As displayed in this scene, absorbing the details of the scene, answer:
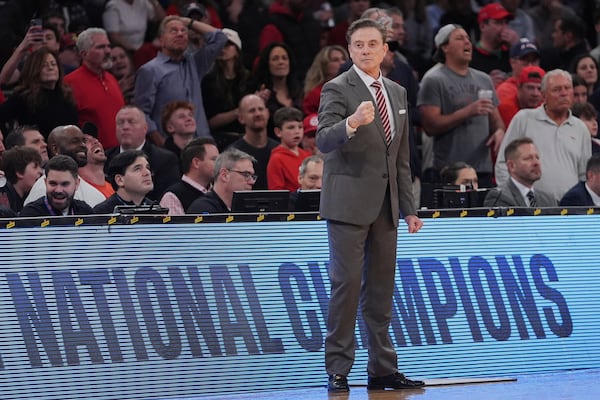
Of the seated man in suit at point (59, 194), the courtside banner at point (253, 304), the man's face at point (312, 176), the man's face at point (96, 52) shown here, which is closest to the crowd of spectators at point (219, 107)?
the man's face at point (96, 52)

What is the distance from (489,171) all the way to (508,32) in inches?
96.2

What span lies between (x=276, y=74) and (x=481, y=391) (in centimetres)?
600

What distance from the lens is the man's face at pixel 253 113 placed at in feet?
36.9

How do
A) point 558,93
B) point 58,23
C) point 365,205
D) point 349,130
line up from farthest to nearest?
point 58,23 < point 558,93 < point 365,205 < point 349,130

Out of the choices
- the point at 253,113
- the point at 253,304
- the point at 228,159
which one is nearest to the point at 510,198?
the point at 228,159

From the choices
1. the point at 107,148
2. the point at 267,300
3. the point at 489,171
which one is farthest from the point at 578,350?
the point at 107,148

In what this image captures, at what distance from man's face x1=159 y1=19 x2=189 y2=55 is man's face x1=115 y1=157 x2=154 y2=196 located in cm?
290

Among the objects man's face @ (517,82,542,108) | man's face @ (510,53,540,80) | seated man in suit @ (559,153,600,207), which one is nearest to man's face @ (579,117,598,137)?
man's face @ (517,82,542,108)

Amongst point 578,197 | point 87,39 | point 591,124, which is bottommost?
point 578,197

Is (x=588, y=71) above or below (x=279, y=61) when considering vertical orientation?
below

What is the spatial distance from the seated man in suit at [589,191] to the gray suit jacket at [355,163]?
317cm

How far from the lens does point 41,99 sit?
10.7 m

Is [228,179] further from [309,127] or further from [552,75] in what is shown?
[552,75]

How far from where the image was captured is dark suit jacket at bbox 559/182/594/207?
970cm
